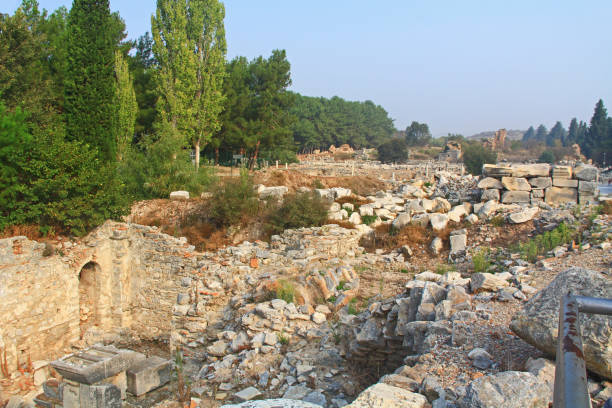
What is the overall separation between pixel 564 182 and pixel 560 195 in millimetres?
470

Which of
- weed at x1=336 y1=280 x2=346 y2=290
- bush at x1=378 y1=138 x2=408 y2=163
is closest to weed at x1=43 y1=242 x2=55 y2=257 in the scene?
weed at x1=336 y1=280 x2=346 y2=290

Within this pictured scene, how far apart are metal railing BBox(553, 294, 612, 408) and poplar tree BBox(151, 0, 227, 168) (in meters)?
22.8

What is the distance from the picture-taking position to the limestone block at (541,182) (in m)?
14.3

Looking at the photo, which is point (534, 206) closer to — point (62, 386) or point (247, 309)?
point (247, 309)

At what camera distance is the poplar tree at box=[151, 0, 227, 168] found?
22828 mm

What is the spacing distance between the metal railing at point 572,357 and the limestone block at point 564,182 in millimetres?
15023

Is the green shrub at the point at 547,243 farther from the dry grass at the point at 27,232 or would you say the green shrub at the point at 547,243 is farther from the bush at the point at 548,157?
the bush at the point at 548,157

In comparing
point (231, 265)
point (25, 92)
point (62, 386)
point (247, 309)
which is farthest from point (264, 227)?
point (25, 92)

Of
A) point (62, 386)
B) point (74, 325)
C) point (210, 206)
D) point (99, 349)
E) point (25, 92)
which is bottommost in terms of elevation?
point (74, 325)

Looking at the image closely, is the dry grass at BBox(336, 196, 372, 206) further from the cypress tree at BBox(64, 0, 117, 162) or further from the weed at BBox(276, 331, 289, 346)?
the weed at BBox(276, 331, 289, 346)

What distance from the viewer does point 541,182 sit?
1430 centimetres

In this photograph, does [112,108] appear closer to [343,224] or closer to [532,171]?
[343,224]

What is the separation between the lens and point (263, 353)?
6512 mm

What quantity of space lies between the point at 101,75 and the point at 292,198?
7.68 metres
